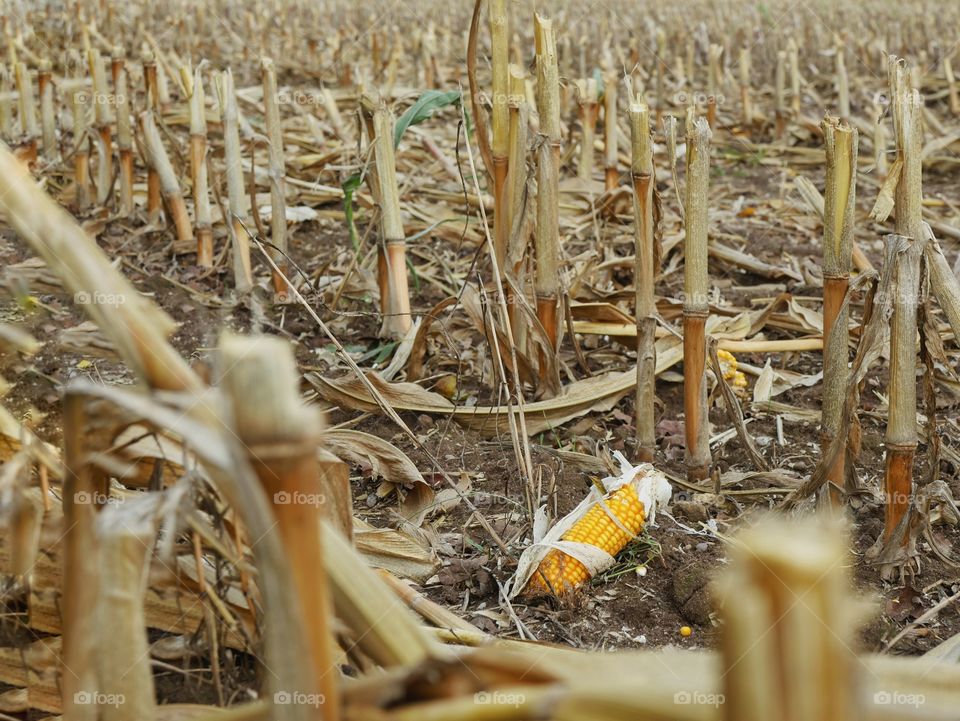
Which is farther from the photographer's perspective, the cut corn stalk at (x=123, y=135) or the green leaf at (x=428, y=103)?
the cut corn stalk at (x=123, y=135)

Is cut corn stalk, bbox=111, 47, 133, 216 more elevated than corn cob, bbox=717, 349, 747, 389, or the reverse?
cut corn stalk, bbox=111, 47, 133, 216

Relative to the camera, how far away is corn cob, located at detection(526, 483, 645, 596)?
220 centimetres

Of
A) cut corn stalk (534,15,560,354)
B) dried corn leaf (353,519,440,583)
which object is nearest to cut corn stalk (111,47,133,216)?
cut corn stalk (534,15,560,354)

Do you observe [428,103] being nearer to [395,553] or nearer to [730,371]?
[730,371]

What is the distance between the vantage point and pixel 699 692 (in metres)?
0.76

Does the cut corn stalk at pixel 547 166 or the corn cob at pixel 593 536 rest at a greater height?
the cut corn stalk at pixel 547 166

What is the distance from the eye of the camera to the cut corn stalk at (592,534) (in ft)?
7.23

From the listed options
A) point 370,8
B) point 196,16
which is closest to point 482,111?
point 196,16

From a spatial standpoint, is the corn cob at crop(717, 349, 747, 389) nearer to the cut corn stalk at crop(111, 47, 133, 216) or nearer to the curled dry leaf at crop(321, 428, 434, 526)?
the curled dry leaf at crop(321, 428, 434, 526)

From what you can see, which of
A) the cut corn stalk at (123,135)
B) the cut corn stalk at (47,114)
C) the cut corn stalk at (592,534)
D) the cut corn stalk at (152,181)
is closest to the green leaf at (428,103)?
the cut corn stalk at (592,534)

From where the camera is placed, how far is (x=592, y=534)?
7.50ft

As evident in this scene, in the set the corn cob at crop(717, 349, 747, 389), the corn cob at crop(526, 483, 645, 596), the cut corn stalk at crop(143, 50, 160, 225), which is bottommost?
the corn cob at crop(526, 483, 645, 596)

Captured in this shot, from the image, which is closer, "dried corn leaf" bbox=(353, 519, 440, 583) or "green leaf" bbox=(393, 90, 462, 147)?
"dried corn leaf" bbox=(353, 519, 440, 583)

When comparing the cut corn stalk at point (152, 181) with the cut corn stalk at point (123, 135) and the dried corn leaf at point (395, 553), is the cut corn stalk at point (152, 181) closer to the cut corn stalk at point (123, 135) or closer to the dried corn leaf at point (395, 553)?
the cut corn stalk at point (123, 135)
